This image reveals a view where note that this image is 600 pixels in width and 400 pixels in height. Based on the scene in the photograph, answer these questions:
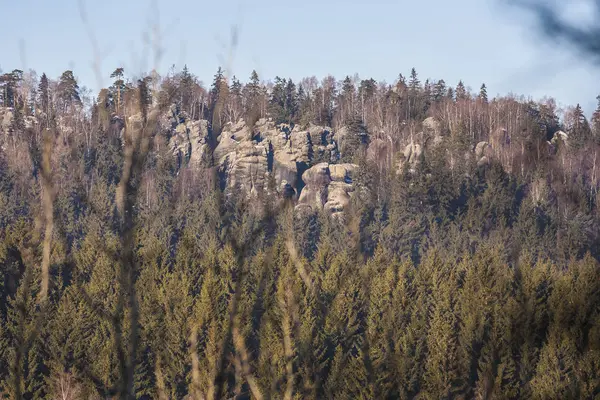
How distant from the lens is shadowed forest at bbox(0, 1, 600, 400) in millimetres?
7082

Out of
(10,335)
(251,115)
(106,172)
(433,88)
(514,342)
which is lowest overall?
(514,342)

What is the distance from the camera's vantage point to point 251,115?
21.5ft

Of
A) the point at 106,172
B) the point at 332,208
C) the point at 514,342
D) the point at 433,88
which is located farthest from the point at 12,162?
the point at 433,88

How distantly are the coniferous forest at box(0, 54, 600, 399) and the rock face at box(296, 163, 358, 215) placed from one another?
0.76 feet

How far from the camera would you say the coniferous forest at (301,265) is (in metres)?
7.09

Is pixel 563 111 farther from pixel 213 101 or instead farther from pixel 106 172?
pixel 106 172

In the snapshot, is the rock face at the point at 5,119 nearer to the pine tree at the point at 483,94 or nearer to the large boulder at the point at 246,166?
the large boulder at the point at 246,166

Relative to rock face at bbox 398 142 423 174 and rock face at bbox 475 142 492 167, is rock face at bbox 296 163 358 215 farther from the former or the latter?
rock face at bbox 475 142 492 167

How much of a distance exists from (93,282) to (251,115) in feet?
87.4

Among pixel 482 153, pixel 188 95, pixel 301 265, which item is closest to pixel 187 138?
pixel 188 95

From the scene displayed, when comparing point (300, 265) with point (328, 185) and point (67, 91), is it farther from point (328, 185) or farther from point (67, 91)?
point (67, 91)

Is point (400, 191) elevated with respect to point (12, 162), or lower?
lower

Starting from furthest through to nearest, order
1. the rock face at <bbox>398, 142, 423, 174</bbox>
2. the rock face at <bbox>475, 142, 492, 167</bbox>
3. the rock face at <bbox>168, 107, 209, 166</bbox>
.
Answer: the rock face at <bbox>168, 107, 209, 166</bbox>
the rock face at <bbox>398, 142, 423, 174</bbox>
the rock face at <bbox>475, 142, 492, 167</bbox>

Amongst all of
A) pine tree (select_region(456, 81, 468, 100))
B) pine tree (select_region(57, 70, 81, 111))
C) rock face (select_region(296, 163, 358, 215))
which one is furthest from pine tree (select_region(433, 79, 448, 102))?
pine tree (select_region(57, 70, 81, 111))
